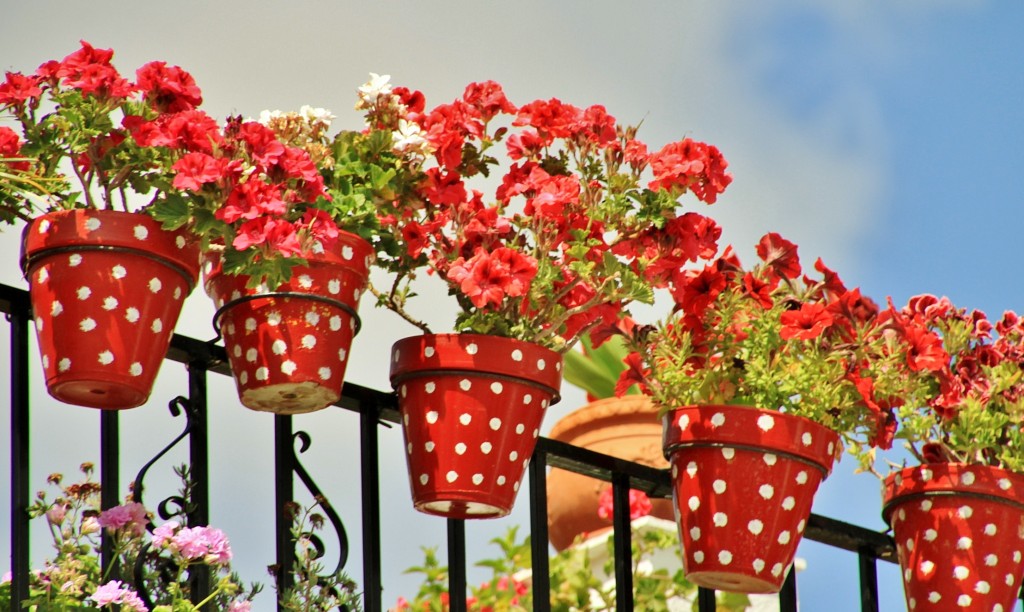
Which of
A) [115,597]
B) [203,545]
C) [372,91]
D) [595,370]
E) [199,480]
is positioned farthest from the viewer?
[595,370]

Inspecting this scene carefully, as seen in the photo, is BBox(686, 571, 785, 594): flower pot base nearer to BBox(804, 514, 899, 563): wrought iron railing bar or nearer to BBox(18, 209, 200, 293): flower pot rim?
BBox(804, 514, 899, 563): wrought iron railing bar

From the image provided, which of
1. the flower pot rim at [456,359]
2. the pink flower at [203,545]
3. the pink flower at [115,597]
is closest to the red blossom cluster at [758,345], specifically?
the flower pot rim at [456,359]

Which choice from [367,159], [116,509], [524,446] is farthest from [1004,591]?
[116,509]

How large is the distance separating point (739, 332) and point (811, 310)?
0.47 ft

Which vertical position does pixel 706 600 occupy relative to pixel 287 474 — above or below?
below

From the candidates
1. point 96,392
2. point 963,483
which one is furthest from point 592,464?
point 96,392

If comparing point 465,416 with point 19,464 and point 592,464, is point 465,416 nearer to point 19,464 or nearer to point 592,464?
point 592,464

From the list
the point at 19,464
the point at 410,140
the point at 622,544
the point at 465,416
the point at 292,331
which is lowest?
the point at 622,544

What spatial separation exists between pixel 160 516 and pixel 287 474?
0.24m

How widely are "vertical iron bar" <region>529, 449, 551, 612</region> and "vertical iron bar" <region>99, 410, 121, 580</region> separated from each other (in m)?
0.75

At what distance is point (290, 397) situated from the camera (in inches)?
125

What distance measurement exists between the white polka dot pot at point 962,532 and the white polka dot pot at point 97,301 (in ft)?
5.47

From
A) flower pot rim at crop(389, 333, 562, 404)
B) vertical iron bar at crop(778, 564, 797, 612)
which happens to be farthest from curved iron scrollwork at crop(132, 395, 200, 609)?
vertical iron bar at crop(778, 564, 797, 612)

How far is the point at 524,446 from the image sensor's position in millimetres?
3322
